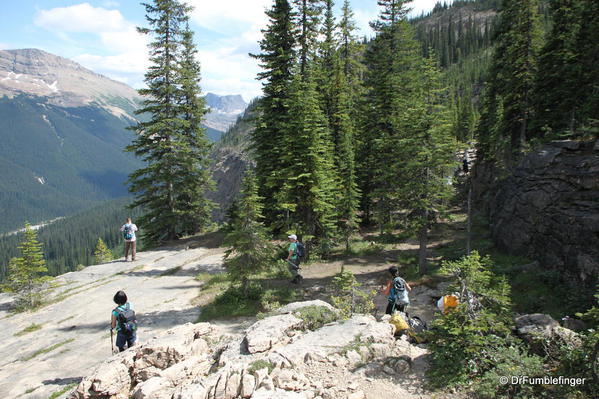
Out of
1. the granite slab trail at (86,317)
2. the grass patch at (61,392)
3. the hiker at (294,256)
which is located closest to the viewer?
the grass patch at (61,392)

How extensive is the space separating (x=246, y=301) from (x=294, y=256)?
2.91m

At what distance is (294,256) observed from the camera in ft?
49.8

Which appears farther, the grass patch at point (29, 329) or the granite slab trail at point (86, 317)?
the grass patch at point (29, 329)

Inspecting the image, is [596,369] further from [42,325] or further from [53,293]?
[53,293]

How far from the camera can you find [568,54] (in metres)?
21.5

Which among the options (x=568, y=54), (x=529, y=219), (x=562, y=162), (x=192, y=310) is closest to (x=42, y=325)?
(x=192, y=310)

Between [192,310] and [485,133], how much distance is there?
38.0 meters

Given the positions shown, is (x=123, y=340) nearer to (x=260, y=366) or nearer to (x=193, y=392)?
(x=193, y=392)

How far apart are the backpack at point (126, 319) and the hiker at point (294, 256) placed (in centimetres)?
698

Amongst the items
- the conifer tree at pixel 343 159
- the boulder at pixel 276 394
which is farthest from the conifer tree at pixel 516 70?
the boulder at pixel 276 394

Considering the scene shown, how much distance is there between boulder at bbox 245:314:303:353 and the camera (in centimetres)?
842

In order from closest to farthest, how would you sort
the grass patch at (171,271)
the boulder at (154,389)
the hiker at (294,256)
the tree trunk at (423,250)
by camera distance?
the boulder at (154,389) < the hiker at (294,256) < the tree trunk at (423,250) < the grass patch at (171,271)

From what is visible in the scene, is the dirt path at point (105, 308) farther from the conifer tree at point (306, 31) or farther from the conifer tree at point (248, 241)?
the conifer tree at point (306, 31)

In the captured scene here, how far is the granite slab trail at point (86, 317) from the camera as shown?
9844 mm
